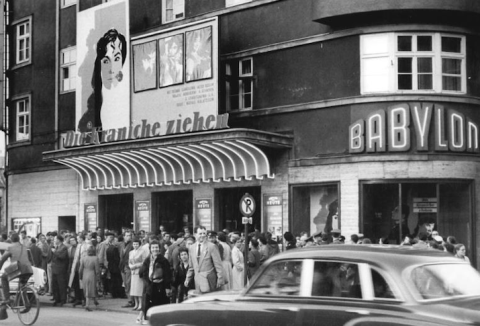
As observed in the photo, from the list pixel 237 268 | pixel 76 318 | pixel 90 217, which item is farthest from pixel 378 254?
pixel 90 217

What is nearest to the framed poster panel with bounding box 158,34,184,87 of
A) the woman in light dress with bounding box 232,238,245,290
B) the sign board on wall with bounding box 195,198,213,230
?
the sign board on wall with bounding box 195,198,213,230

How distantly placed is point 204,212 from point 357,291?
65.2ft

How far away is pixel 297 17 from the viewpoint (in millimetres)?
25203

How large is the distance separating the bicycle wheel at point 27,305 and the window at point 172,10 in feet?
49.0

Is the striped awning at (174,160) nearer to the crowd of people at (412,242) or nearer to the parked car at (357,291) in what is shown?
the crowd of people at (412,242)

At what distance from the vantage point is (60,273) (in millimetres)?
21953

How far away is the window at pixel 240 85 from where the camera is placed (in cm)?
2672

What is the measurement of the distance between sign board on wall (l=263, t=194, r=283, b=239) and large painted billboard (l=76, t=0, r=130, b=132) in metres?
6.69

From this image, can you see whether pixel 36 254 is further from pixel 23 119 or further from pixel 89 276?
pixel 23 119

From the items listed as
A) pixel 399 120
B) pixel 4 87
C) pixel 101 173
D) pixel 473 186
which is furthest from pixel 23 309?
pixel 4 87

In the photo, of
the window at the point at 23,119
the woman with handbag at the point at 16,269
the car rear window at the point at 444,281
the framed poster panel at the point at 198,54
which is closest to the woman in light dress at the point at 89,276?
the woman with handbag at the point at 16,269

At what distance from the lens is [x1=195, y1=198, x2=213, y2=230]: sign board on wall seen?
27625 millimetres

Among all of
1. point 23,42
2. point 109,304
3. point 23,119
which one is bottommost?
point 109,304

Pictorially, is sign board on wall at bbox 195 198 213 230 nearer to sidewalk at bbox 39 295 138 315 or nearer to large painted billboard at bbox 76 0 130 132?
large painted billboard at bbox 76 0 130 132
